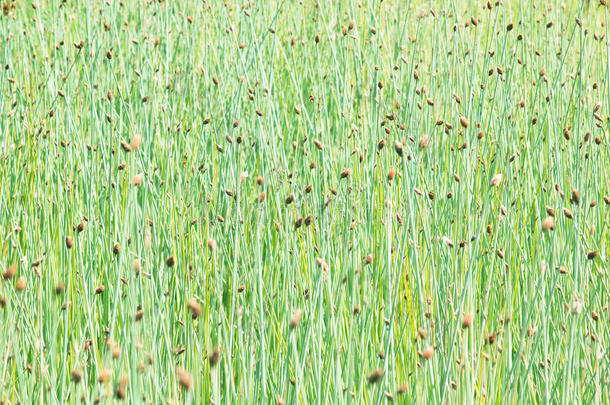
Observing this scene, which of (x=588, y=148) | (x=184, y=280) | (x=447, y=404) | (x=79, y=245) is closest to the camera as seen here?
(x=447, y=404)

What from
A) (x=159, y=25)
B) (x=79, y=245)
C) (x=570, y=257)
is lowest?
(x=570, y=257)

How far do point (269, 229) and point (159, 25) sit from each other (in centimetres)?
172

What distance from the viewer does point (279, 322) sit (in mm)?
2100

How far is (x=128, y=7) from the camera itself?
15.3ft

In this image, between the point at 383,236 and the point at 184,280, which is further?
the point at 383,236

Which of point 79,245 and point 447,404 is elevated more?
point 79,245

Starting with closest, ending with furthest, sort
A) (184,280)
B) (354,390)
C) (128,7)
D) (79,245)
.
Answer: (354,390) < (79,245) < (184,280) < (128,7)

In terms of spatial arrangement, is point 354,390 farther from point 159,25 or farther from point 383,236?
point 159,25

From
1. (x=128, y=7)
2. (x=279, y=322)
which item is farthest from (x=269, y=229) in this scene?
(x=128, y=7)

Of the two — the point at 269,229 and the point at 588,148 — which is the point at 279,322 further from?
the point at 588,148

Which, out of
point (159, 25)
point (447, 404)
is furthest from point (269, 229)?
point (159, 25)

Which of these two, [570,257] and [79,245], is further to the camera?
[570,257]

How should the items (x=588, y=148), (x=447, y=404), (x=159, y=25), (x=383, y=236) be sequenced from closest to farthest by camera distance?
(x=447, y=404), (x=383, y=236), (x=588, y=148), (x=159, y=25)

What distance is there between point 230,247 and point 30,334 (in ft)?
2.12
